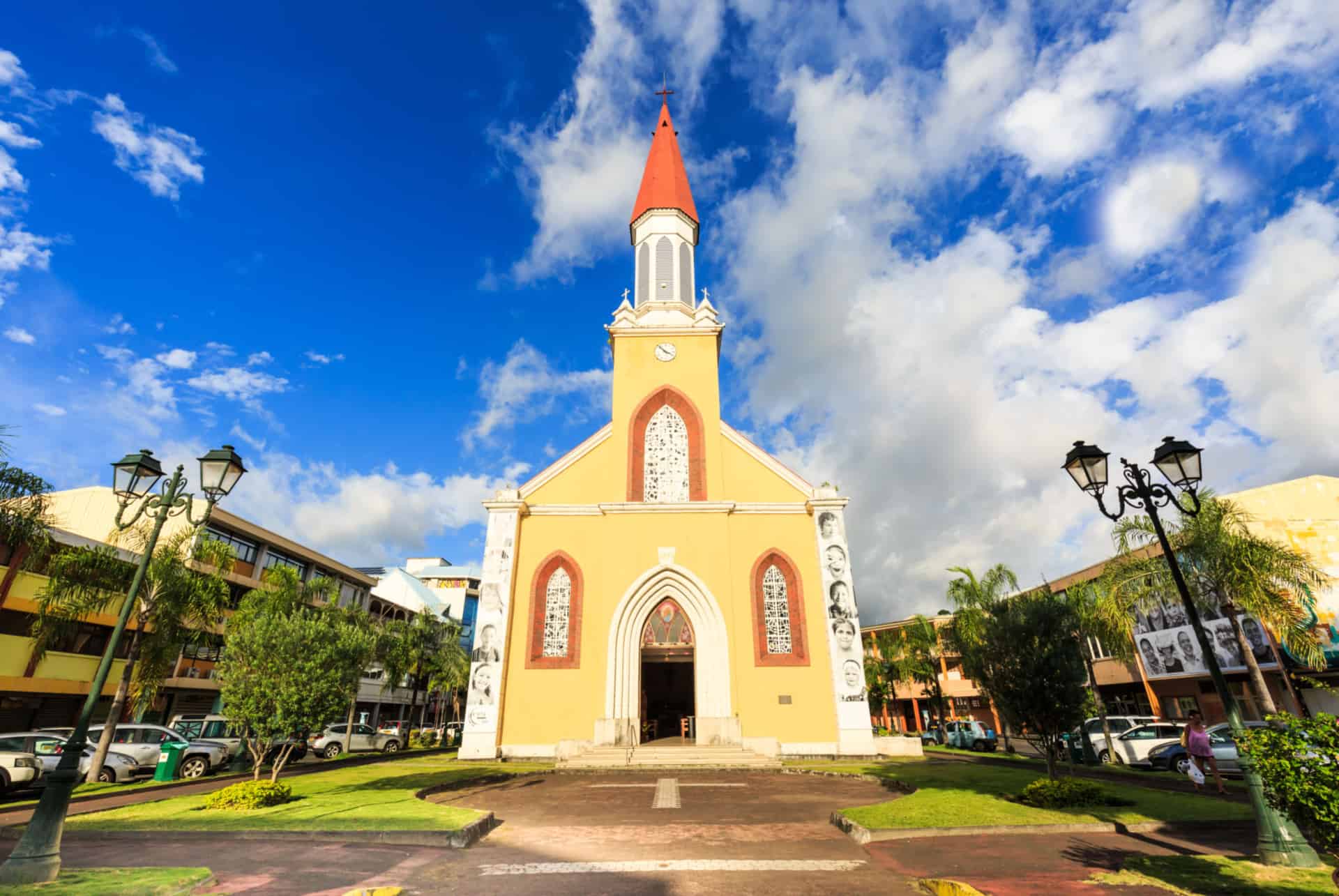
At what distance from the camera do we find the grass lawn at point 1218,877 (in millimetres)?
5941

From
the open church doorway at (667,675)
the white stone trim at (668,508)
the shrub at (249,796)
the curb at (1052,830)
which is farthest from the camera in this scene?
the white stone trim at (668,508)

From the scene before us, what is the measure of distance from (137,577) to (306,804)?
5.11 m

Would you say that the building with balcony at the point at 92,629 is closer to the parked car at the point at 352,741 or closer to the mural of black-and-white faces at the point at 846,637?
the parked car at the point at 352,741

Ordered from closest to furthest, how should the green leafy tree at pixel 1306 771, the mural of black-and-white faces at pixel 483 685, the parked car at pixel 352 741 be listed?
the green leafy tree at pixel 1306 771, the mural of black-and-white faces at pixel 483 685, the parked car at pixel 352 741

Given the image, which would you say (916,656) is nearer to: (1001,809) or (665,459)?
(665,459)

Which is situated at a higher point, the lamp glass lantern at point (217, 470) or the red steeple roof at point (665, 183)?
the red steeple roof at point (665, 183)

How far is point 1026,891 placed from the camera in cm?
627

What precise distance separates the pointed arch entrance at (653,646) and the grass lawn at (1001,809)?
7766 millimetres

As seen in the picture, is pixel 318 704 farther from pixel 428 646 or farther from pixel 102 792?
pixel 428 646

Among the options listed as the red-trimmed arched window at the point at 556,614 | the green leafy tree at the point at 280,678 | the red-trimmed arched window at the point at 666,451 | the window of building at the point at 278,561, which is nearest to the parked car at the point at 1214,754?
the red-trimmed arched window at the point at 666,451

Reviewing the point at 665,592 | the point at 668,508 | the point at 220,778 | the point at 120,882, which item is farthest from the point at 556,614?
the point at 120,882

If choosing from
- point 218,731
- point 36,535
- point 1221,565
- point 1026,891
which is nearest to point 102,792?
point 36,535

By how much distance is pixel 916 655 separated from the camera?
38344 millimetres

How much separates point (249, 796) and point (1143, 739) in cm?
2293
